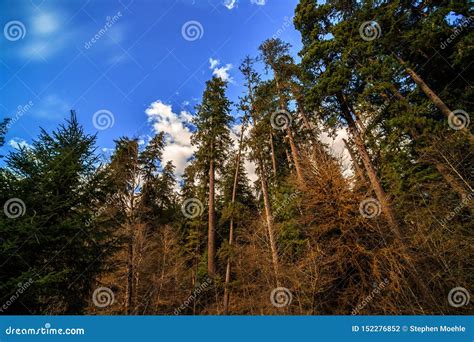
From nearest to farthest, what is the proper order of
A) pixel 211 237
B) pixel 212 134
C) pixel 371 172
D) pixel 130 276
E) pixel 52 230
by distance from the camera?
pixel 52 230, pixel 130 276, pixel 371 172, pixel 211 237, pixel 212 134

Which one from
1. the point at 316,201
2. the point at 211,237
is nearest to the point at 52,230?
the point at 316,201

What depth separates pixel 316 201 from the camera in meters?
7.32

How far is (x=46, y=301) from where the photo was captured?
24.2ft

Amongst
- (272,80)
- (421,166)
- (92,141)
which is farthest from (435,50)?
(92,141)

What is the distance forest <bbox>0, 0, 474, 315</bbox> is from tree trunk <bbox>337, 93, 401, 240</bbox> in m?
0.08

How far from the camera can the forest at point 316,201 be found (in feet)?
20.3

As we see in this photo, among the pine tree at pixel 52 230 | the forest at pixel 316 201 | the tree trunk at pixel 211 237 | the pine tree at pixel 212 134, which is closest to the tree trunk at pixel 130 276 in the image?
the forest at pixel 316 201

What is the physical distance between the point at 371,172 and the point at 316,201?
5.84m

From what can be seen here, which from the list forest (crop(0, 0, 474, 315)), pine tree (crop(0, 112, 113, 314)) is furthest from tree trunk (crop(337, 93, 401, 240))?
pine tree (crop(0, 112, 113, 314))

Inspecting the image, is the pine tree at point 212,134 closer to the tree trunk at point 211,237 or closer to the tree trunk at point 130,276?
the tree trunk at point 211,237

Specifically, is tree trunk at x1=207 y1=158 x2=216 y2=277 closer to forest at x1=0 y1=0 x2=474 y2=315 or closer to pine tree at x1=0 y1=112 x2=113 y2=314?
forest at x1=0 y1=0 x2=474 y2=315

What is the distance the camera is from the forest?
6188 mm

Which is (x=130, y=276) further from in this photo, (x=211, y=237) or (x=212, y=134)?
(x=212, y=134)
